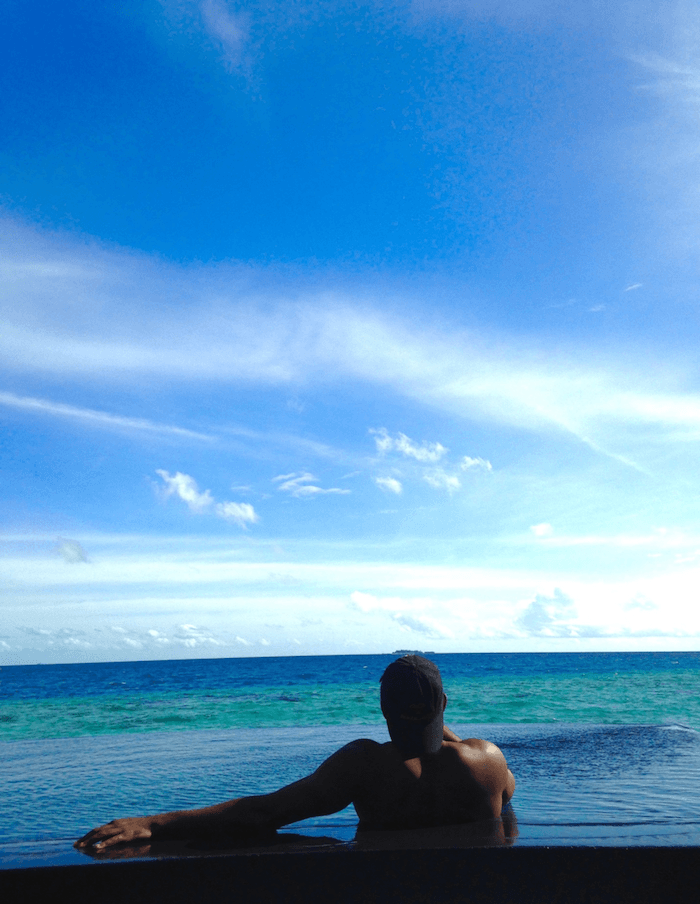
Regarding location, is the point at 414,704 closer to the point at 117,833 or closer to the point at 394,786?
the point at 394,786

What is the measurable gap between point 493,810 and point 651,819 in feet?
8.58

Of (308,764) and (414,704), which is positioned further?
(308,764)

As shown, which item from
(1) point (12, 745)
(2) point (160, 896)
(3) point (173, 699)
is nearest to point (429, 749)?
(2) point (160, 896)

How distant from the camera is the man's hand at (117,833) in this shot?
2.63 metres

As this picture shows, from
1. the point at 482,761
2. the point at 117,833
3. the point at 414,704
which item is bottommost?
the point at 117,833

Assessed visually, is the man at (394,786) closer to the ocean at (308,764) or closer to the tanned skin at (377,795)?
the tanned skin at (377,795)

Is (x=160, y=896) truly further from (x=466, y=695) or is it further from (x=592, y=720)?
(x=466, y=695)

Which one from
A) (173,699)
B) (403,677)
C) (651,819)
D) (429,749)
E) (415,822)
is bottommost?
(173,699)

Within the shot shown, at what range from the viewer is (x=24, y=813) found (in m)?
5.98

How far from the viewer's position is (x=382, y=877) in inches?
85.0

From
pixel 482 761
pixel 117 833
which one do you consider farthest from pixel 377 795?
pixel 117 833

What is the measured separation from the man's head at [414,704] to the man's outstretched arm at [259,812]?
0.23 meters

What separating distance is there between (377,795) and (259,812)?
1.78 ft

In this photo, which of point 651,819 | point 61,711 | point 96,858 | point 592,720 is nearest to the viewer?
point 96,858
